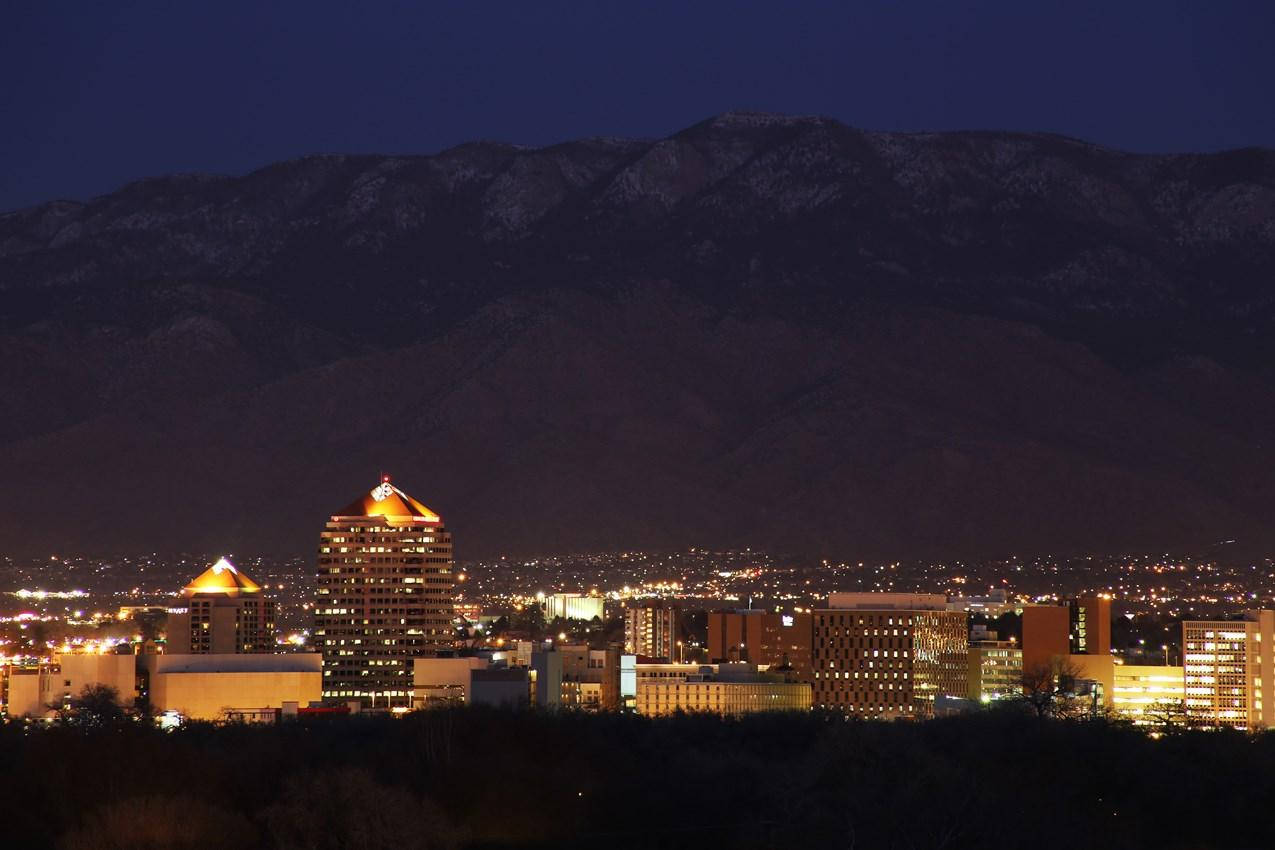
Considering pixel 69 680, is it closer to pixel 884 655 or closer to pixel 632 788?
pixel 884 655

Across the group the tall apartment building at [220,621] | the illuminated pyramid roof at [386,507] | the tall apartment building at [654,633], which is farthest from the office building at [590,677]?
the tall apartment building at [654,633]

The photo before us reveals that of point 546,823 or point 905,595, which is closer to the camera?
point 546,823

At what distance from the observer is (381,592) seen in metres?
181

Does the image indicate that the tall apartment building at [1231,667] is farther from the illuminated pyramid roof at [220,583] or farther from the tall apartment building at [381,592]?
the illuminated pyramid roof at [220,583]

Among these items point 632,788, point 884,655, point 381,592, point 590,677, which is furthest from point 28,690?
point 632,788

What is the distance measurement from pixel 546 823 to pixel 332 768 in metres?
6.42

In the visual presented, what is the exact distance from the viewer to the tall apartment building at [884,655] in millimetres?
163500

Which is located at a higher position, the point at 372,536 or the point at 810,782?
the point at 372,536

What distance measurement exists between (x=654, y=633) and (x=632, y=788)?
111 metres

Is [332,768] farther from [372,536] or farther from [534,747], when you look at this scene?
[372,536]

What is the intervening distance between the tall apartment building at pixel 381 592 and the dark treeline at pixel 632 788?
8155cm

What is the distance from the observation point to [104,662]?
484ft

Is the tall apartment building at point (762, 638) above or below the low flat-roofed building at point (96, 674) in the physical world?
above

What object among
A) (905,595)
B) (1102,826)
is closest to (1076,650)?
(905,595)
